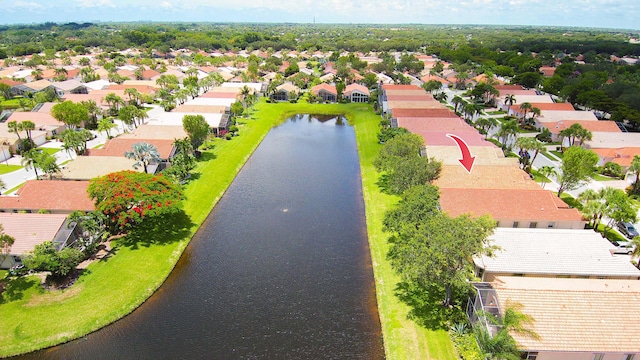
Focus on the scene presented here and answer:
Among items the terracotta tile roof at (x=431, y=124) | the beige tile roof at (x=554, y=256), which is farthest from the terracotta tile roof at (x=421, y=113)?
the beige tile roof at (x=554, y=256)

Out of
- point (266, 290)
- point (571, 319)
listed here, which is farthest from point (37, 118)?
point (571, 319)

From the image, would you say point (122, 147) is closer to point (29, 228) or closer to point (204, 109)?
point (29, 228)

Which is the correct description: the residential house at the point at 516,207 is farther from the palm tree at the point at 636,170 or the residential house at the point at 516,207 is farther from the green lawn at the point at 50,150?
the green lawn at the point at 50,150

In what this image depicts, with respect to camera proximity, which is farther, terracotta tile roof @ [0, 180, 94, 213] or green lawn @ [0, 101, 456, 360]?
terracotta tile roof @ [0, 180, 94, 213]

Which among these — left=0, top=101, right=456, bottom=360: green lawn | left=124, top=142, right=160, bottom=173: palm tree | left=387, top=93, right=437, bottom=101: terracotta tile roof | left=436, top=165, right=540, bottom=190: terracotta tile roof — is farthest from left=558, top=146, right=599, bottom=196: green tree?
left=124, top=142, right=160, bottom=173: palm tree

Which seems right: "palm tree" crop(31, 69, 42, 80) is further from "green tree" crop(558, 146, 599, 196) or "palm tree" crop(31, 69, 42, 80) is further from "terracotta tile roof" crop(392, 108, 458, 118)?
"green tree" crop(558, 146, 599, 196)

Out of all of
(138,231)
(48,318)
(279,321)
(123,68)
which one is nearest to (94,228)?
(138,231)
